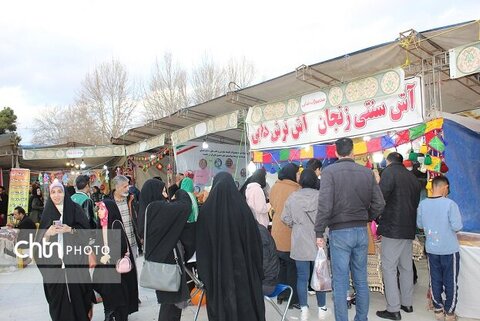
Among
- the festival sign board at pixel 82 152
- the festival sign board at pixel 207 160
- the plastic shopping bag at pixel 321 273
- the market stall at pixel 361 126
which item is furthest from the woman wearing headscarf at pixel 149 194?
the festival sign board at pixel 82 152

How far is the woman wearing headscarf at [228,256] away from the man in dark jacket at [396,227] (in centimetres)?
147

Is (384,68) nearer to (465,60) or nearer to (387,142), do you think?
(387,142)

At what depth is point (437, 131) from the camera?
388 centimetres

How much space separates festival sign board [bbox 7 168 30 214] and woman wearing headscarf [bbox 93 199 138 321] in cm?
746

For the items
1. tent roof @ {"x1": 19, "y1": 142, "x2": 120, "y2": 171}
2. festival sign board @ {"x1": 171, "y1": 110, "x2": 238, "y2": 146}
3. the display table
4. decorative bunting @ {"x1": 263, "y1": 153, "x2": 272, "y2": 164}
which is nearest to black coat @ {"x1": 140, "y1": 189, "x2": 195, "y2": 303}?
the display table

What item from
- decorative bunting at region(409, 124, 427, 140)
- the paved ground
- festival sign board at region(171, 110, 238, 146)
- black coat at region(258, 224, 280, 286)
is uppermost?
festival sign board at region(171, 110, 238, 146)

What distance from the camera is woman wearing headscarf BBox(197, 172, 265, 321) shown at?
7.60 ft

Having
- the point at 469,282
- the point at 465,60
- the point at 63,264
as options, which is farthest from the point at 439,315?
the point at 63,264

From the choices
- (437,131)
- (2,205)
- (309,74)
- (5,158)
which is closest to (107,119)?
(5,158)

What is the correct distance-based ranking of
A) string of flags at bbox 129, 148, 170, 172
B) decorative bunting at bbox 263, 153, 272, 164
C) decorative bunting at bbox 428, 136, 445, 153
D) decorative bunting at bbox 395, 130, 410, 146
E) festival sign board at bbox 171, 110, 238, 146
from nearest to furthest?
decorative bunting at bbox 428, 136, 445, 153 → decorative bunting at bbox 395, 130, 410, 146 → decorative bunting at bbox 263, 153, 272, 164 → festival sign board at bbox 171, 110, 238, 146 → string of flags at bbox 129, 148, 170, 172

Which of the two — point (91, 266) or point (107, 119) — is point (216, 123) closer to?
point (91, 266)

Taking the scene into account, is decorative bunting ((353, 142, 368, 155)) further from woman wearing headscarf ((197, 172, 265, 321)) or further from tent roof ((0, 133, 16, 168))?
tent roof ((0, 133, 16, 168))

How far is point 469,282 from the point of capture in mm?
3223

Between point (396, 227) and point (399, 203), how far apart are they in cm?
21
